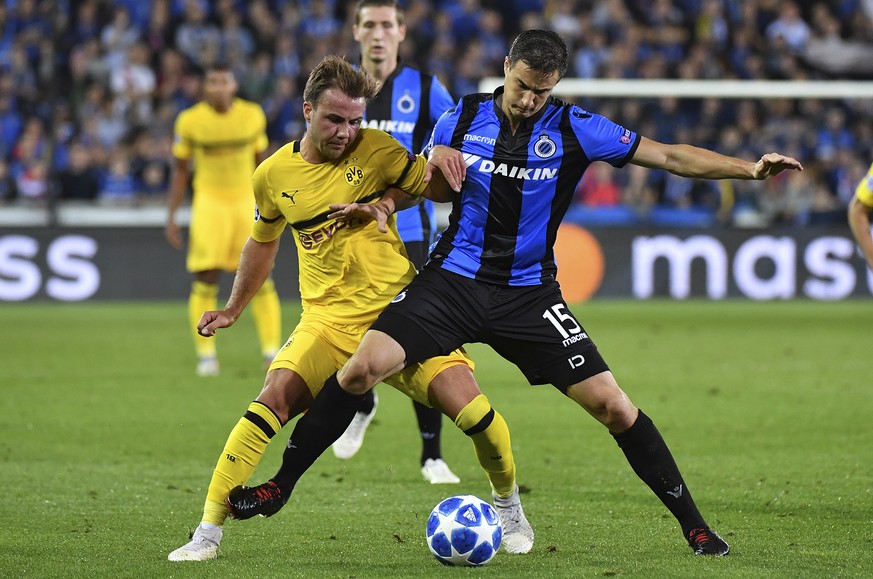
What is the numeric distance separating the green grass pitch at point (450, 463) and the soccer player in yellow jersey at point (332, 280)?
43 centimetres

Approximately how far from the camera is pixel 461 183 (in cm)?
527

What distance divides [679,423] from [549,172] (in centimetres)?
382

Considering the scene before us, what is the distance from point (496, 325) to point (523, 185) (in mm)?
578

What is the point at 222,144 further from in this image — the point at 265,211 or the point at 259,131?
the point at 265,211

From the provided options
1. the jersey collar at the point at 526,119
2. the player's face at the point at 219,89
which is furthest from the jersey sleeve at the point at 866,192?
the player's face at the point at 219,89

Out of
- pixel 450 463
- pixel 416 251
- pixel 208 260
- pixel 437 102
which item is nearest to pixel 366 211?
pixel 416 251

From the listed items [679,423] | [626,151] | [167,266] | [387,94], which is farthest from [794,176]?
[626,151]

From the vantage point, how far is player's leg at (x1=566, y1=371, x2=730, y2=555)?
4988 mm

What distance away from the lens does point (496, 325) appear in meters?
5.16

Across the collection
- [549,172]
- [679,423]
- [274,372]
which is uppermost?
[549,172]

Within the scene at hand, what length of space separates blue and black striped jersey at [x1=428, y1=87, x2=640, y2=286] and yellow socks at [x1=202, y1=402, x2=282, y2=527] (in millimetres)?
955

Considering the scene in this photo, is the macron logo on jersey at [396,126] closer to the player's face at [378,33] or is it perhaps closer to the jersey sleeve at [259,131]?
the player's face at [378,33]

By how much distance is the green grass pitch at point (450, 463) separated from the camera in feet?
16.3

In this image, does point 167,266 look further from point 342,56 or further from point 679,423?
point 342,56
